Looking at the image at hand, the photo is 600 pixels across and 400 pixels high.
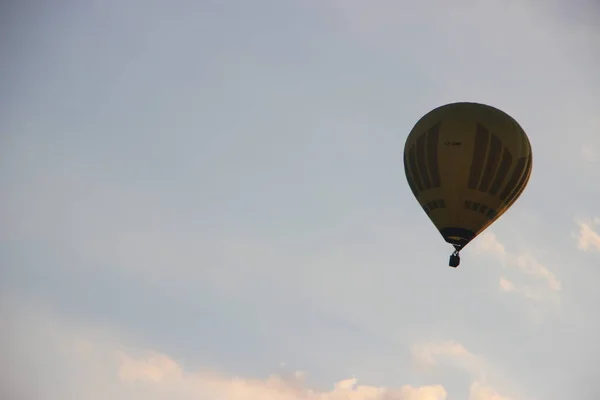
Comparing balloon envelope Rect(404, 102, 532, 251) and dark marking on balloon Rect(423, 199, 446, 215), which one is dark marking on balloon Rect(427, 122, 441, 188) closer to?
balloon envelope Rect(404, 102, 532, 251)

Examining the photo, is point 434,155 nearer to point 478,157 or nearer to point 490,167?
point 478,157

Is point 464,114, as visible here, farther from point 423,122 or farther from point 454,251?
point 454,251

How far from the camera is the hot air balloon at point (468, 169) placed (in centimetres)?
A: 5541

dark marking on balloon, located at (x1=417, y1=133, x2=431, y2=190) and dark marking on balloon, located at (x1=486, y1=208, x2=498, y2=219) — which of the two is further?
dark marking on balloon, located at (x1=417, y1=133, x2=431, y2=190)

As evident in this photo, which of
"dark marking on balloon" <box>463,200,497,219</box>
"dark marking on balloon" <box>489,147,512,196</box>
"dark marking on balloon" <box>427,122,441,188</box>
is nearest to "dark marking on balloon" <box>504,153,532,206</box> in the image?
"dark marking on balloon" <box>489,147,512,196</box>

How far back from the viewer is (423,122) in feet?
189

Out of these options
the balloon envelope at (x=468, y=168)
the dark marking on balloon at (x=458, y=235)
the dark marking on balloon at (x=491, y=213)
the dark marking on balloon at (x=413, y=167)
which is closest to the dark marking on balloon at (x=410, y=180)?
the dark marking on balloon at (x=413, y=167)

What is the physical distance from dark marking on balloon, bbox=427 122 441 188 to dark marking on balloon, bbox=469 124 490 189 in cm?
198

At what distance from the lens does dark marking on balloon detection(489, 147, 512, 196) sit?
55531 millimetres

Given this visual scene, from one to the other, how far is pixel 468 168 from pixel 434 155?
85.7 inches

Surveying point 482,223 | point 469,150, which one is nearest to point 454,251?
point 482,223

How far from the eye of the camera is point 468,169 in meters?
55.4

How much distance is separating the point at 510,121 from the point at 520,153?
222cm

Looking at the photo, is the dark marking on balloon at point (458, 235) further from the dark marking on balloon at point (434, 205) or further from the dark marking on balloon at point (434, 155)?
the dark marking on balloon at point (434, 155)
